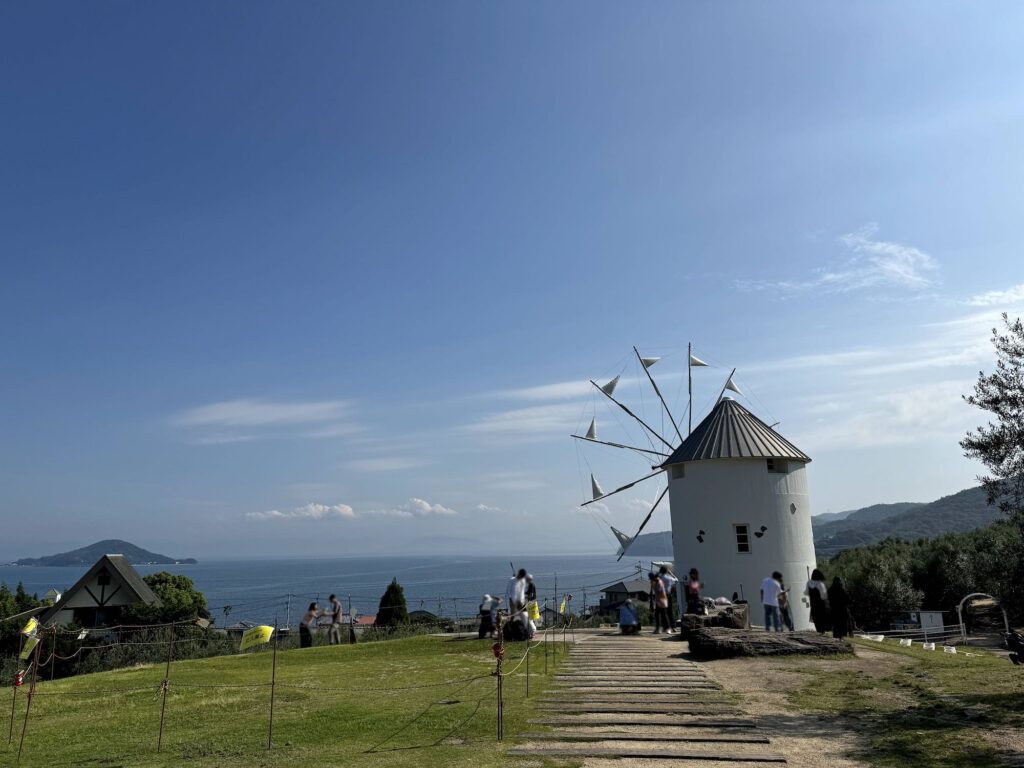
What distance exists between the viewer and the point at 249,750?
969 centimetres

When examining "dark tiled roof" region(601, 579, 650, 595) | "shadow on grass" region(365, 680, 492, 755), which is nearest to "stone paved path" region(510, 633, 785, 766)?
"shadow on grass" region(365, 680, 492, 755)

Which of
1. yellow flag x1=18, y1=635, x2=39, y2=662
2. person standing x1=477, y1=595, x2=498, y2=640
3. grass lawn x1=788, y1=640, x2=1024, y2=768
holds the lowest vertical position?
grass lawn x1=788, y1=640, x2=1024, y2=768

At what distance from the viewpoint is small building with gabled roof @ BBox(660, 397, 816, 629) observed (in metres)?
26.4

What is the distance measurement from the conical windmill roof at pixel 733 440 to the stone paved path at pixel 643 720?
13.4 metres

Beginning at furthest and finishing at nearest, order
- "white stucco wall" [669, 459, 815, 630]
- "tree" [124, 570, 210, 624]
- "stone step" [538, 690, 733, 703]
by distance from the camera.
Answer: "tree" [124, 570, 210, 624] → "white stucco wall" [669, 459, 815, 630] → "stone step" [538, 690, 733, 703]

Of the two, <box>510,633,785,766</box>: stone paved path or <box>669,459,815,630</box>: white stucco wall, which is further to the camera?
<box>669,459,815,630</box>: white stucco wall

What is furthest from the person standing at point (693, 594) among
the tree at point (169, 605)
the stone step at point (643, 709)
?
the tree at point (169, 605)

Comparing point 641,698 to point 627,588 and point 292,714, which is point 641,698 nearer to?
point 292,714

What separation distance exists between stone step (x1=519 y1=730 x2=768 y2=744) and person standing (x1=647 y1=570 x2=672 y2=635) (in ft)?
38.0

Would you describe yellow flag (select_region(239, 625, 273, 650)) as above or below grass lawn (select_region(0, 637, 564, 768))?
above

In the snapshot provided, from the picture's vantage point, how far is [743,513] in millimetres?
26797

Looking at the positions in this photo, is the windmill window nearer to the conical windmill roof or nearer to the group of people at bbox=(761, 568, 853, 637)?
the conical windmill roof

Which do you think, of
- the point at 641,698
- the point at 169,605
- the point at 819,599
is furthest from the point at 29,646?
the point at 169,605

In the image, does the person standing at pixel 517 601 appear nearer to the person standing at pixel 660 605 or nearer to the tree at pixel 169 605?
the person standing at pixel 660 605
